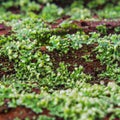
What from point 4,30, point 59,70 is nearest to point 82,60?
point 59,70

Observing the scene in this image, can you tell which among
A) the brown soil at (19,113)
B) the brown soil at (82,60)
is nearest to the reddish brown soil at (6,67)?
the brown soil at (82,60)

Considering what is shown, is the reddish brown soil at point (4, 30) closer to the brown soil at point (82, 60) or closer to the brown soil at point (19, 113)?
the brown soil at point (82, 60)

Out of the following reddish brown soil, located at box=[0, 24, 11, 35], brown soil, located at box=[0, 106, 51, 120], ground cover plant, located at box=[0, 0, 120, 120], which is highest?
reddish brown soil, located at box=[0, 24, 11, 35]

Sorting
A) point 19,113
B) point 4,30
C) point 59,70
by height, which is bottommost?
point 19,113

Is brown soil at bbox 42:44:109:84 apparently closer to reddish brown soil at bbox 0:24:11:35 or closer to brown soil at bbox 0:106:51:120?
reddish brown soil at bbox 0:24:11:35

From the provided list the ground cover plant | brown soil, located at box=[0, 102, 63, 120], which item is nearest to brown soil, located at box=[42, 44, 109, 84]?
the ground cover plant

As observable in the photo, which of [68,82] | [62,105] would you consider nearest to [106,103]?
[62,105]

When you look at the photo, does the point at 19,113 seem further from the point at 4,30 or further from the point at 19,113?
the point at 4,30

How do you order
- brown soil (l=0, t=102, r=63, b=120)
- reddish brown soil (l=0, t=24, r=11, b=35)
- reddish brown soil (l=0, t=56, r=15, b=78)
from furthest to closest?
reddish brown soil (l=0, t=24, r=11, b=35), reddish brown soil (l=0, t=56, r=15, b=78), brown soil (l=0, t=102, r=63, b=120)
